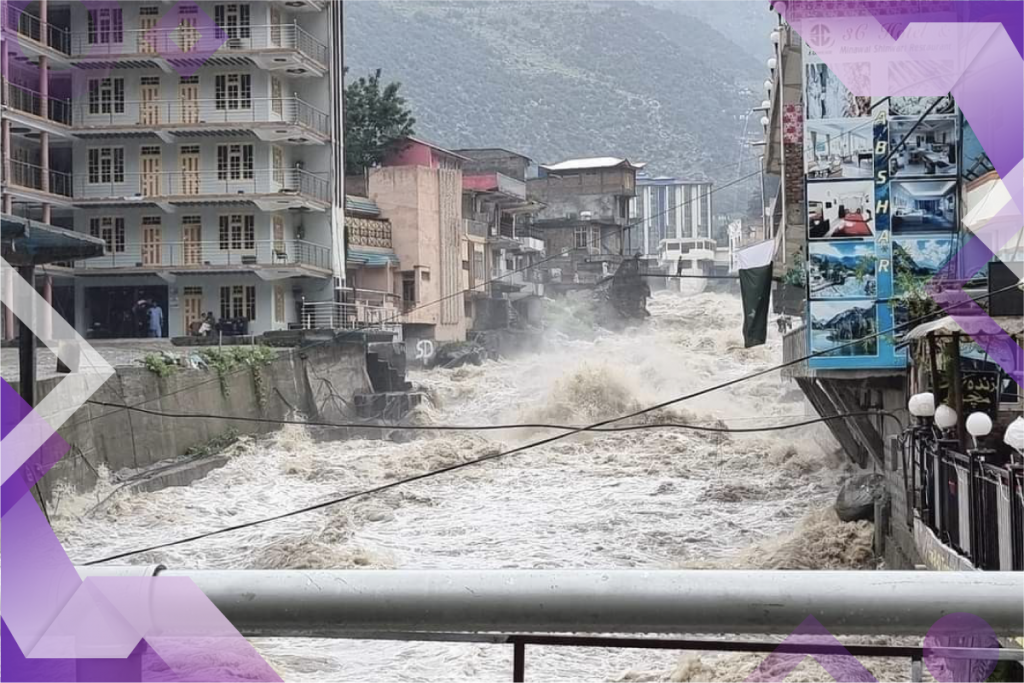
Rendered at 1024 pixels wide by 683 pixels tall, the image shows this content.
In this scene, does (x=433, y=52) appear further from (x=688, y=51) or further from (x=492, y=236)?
(x=492, y=236)

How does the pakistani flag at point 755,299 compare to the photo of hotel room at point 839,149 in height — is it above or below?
below

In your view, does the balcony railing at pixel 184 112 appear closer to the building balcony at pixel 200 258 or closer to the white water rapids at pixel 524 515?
the building balcony at pixel 200 258

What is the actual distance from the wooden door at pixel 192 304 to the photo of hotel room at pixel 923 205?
23.2 metres

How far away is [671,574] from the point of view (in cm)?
147

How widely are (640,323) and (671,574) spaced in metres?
56.3

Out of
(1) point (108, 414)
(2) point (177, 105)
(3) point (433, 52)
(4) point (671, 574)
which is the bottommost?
(1) point (108, 414)

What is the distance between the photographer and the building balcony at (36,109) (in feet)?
92.1

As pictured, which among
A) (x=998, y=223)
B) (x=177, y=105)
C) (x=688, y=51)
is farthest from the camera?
(x=688, y=51)

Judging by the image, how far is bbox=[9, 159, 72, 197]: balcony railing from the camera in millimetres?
29141

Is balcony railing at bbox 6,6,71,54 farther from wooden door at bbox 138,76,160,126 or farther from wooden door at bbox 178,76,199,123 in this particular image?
wooden door at bbox 178,76,199,123

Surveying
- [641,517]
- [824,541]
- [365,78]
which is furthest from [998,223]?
[365,78]

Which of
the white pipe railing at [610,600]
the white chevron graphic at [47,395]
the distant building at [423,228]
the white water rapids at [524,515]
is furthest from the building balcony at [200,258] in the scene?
the white pipe railing at [610,600]

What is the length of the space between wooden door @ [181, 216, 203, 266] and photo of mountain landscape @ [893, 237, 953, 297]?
2231cm

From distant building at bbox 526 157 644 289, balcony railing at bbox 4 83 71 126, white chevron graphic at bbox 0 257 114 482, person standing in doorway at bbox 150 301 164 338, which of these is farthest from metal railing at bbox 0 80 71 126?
distant building at bbox 526 157 644 289
